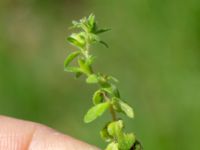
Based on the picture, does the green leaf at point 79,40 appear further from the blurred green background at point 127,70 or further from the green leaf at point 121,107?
the blurred green background at point 127,70

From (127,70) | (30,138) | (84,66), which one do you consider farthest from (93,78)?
(127,70)

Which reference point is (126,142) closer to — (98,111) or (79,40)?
(98,111)

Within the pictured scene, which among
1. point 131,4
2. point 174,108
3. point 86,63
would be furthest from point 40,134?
point 131,4

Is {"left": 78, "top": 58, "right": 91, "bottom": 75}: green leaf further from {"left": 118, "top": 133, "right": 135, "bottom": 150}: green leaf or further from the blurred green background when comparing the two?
the blurred green background

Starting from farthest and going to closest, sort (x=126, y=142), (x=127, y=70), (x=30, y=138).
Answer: (x=127, y=70), (x=30, y=138), (x=126, y=142)

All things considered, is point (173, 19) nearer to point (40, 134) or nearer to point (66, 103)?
point (66, 103)

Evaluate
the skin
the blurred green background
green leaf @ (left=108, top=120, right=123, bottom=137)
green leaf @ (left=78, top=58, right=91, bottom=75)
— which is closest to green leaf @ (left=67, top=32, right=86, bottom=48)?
green leaf @ (left=78, top=58, right=91, bottom=75)
